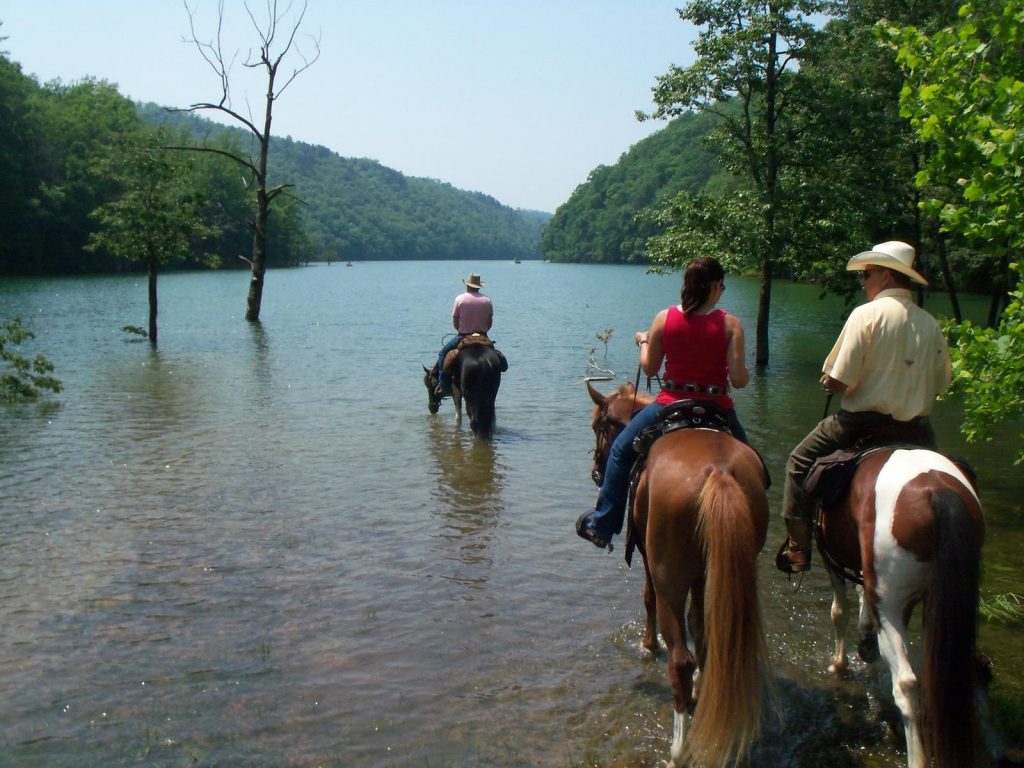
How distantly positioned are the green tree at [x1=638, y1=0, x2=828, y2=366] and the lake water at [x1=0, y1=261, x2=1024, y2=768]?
577cm

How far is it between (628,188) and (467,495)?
6414 inches

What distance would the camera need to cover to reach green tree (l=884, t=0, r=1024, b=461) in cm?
659

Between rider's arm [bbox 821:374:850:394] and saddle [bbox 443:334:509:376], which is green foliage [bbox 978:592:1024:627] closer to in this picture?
rider's arm [bbox 821:374:850:394]

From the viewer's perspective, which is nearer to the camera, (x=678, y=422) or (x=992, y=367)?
(x=678, y=422)

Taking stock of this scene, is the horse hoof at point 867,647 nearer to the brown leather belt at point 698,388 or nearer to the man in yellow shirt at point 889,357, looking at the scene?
the man in yellow shirt at point 889,357

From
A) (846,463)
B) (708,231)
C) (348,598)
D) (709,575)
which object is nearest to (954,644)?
(709,575)

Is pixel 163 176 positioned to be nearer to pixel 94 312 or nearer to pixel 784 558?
pixel 94 312

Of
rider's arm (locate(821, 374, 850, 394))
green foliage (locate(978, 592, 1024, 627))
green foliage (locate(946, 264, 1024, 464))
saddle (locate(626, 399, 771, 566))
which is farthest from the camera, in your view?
green foliage (locate(946, 264, 1024, 464))

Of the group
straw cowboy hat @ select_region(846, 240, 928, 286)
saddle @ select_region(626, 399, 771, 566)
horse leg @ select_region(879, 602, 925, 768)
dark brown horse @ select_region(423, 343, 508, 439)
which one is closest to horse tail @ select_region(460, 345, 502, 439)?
dark brown horse @ select_region(423, 343, 508, 439)

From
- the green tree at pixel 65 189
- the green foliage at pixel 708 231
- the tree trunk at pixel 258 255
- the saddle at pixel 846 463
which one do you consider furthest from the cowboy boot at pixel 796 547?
the green tree at pixel 65 189

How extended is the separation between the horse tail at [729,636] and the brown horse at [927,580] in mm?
651

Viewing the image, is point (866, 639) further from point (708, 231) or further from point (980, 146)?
point (708, 231)

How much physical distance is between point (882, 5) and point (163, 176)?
2047 centimetres

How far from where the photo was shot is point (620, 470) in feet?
20.0
